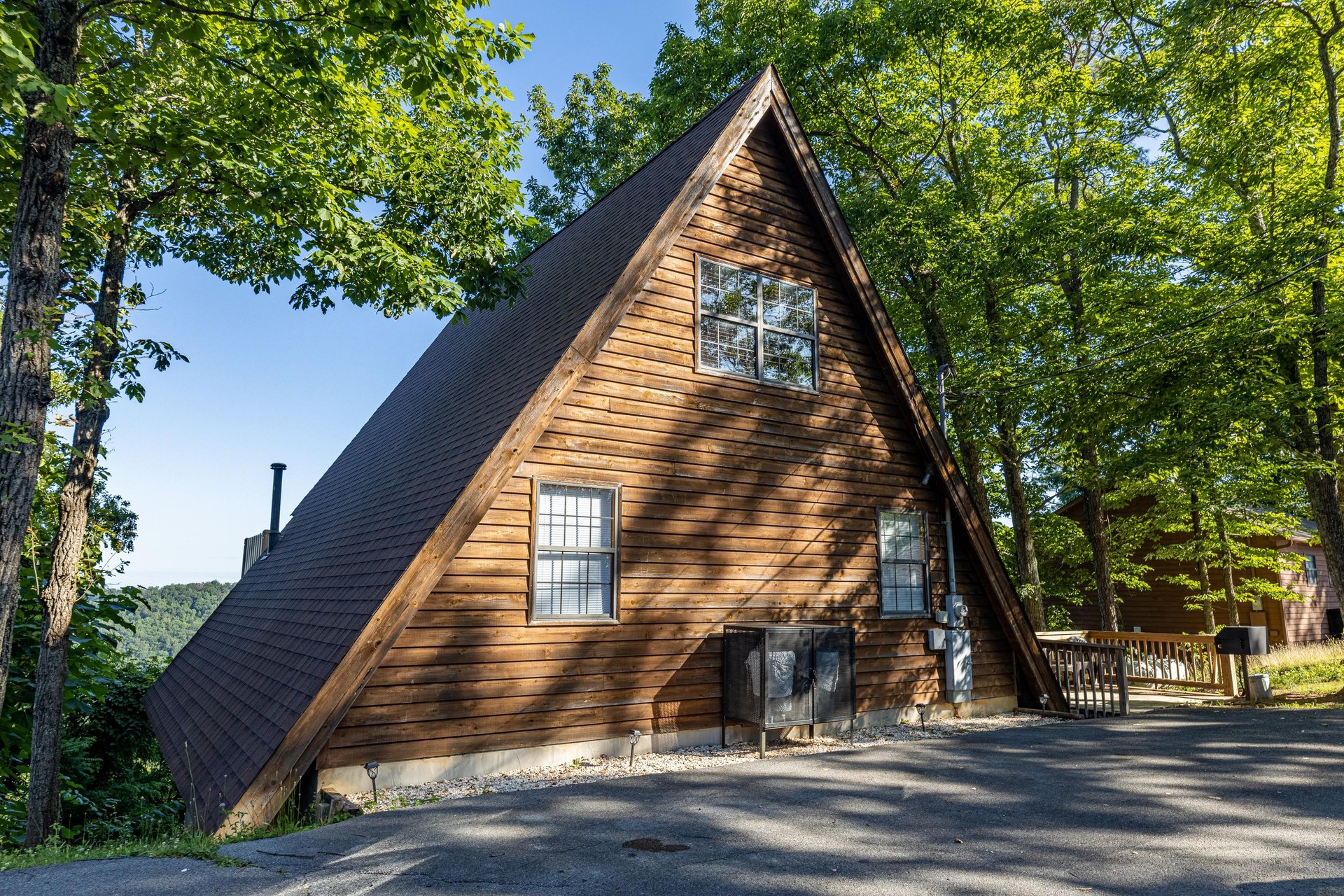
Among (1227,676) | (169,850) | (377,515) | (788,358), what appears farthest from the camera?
(1227,676)

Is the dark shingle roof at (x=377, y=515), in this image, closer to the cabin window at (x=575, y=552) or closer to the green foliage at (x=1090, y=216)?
the cabin window at (x=575, y=552)

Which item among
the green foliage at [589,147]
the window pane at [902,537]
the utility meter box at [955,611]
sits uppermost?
the green foliage at [589,147]

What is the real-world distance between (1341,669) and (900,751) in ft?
52.7

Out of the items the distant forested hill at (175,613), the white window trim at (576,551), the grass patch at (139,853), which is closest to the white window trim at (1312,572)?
the white window trim at (576,551)

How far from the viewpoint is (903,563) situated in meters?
11.4

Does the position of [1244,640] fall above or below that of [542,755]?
above

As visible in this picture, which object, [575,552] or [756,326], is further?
[756,326]

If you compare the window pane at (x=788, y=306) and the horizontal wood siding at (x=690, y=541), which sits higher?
the window pane at (x=788, y=306)

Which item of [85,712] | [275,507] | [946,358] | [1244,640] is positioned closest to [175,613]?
[275,507]

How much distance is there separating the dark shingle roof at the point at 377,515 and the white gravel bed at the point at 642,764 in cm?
132

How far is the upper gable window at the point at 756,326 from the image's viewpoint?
10164 millimetres

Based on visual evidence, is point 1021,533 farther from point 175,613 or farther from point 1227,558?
point 175,613

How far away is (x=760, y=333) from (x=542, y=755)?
19.3ft

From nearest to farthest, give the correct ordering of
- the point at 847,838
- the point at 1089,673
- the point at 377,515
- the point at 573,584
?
1. the point at 847,838
2. the point at 573,584
3. the point at 377,515
4. the point at 1089,673
